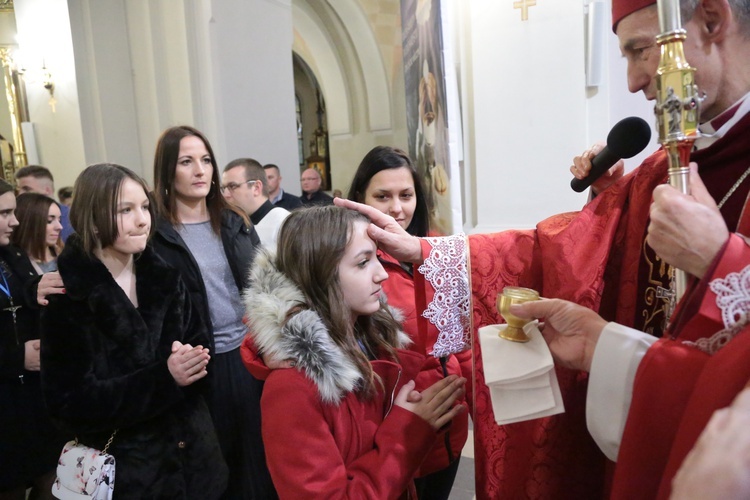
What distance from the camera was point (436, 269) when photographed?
161 cm

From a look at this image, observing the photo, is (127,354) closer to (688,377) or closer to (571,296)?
(571,296)

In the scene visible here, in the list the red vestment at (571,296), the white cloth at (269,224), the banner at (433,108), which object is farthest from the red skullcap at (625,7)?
the white cloth at (269,224)

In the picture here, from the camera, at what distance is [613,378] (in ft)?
3.50

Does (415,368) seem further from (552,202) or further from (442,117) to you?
(552,202)

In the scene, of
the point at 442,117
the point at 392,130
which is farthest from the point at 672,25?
the point at 392,130

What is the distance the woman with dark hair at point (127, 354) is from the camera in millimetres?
1727

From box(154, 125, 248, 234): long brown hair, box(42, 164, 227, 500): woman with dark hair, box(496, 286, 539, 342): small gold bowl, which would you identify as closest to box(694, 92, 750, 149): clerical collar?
box(496, 286, 539, 342): small gold bowl

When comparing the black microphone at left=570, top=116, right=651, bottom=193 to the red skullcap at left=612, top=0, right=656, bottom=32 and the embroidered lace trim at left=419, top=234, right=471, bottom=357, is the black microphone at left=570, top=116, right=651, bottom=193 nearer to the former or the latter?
the red skullcap at left=612, top=0, right=656, bottom=32

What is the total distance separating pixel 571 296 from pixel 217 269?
170 centimetres

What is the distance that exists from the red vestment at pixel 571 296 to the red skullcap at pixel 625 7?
38cm

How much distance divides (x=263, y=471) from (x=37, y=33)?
616 centimetres

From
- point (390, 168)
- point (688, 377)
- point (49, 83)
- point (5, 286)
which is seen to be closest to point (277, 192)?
point (49, 83)

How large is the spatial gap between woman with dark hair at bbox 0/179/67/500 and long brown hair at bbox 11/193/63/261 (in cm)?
47

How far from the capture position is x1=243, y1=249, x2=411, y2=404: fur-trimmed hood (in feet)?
4.26
